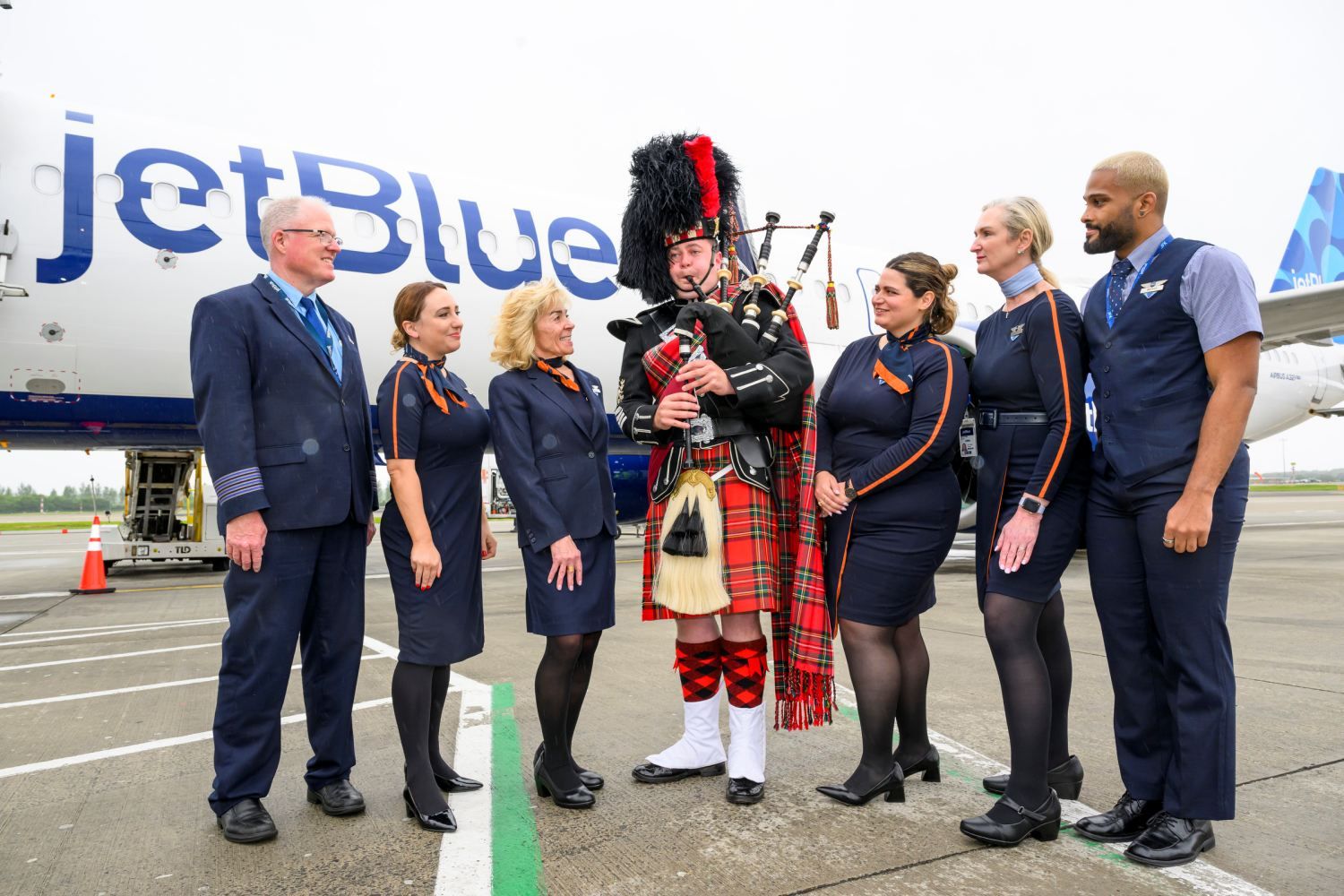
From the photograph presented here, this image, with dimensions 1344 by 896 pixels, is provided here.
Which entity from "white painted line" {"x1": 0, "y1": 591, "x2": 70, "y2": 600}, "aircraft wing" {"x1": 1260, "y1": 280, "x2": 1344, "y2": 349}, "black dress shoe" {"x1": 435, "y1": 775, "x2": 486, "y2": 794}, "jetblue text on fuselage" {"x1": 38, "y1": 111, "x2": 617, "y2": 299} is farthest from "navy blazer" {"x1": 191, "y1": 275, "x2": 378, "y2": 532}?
"aircraft wing" {"x1": 1260, "y1": 280, "x2": 1344, "y2": 349}

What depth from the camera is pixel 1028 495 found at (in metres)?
2.36

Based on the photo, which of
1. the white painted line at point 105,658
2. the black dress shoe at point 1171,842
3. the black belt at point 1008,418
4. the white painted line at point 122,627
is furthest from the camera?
the white painted line at point 122,627

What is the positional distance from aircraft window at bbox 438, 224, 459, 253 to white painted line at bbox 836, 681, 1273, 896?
604cm

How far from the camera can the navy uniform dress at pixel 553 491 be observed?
8.68ft

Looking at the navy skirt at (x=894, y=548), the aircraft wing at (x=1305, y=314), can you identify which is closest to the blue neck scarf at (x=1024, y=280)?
the navy skirt at (x=894, y=548)

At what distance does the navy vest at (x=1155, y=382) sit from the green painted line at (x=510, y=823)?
1817mm

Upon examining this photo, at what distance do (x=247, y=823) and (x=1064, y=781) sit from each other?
7.56 ft

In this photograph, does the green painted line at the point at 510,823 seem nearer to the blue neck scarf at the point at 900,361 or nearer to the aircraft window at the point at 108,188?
the blue neck scarf at the point at 900,361

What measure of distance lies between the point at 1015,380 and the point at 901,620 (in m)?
0.78

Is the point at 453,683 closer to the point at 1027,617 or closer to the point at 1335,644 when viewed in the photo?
the point at 1027,617

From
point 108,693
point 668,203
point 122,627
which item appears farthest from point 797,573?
point 122,627

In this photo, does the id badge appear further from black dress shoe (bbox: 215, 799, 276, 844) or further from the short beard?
black dress shoe (bbox: 215, 799, 276, 844)

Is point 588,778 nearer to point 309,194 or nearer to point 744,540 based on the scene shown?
point 744,540

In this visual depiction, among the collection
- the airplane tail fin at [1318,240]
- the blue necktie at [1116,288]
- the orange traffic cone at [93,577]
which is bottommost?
the orange traffic cone at [93,577]
